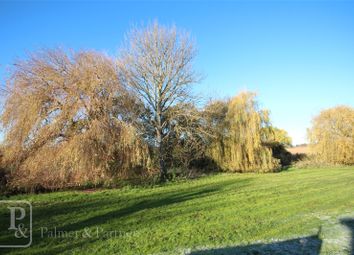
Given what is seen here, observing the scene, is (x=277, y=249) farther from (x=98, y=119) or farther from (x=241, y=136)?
(x=241, y=136)

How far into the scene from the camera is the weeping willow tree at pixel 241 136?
25016mm

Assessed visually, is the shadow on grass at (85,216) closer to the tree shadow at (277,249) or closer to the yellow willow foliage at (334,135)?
the tree shadow at (277,249)

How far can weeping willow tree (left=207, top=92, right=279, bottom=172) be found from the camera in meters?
25.0

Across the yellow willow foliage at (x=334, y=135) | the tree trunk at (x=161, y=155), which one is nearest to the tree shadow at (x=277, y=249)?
the tree trunk at (x=161, y=155)

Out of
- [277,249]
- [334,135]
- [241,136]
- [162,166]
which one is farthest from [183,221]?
[334,135]

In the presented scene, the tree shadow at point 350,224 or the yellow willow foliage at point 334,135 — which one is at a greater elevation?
the yellow willow foliage at point 334,135

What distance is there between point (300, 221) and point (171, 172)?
15534mm

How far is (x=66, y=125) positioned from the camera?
49.5 ft

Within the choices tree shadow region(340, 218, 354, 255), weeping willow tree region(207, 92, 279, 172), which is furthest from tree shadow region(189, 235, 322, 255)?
weeping willow tree region(207, 92, 279, 172)

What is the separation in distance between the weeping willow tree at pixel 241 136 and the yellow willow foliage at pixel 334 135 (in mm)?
6539

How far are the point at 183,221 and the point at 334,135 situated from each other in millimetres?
26141

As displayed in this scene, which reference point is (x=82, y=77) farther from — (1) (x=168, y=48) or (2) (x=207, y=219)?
(2) (x=207, y=219)

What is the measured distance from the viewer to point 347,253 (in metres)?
5.07

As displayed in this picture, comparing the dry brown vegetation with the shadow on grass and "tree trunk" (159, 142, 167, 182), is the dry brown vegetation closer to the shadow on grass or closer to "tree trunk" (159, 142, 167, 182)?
"tree trunk" (159, 142, 167, 182)
